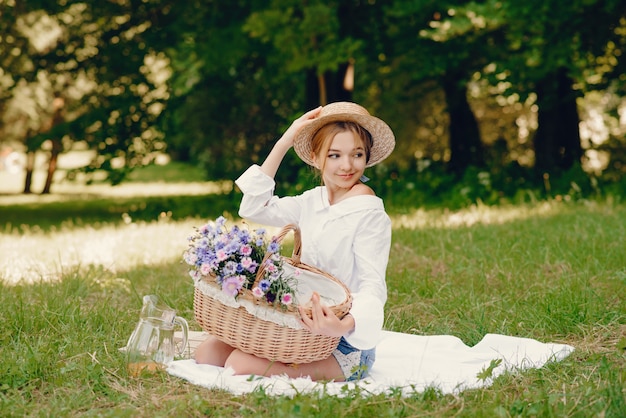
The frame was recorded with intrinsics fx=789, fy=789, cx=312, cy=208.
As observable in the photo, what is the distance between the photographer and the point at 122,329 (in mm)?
4395

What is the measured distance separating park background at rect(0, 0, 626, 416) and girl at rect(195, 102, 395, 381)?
416 mm

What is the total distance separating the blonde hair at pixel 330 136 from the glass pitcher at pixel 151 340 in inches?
40.9

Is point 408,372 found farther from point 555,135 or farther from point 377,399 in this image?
point 555,135

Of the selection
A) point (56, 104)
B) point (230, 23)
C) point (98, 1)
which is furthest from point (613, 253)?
point (56, 104)

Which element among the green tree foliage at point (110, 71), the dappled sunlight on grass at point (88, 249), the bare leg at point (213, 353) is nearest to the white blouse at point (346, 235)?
the bare leg at point (213, 353)

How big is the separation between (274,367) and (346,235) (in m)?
0.69

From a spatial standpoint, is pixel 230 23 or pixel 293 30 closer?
pixel 293 30

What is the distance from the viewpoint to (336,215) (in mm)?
3717

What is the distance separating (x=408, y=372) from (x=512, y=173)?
27.0 ft

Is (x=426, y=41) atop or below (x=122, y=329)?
atop

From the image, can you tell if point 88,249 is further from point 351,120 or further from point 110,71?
point 110,71

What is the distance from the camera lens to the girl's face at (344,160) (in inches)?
147

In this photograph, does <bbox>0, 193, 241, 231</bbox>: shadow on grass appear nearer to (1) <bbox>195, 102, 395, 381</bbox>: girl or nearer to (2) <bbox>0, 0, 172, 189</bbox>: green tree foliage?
(2) <bbox>0, 0, 172, 189</bbox>: green tree foliage

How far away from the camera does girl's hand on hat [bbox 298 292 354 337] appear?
3.28m
